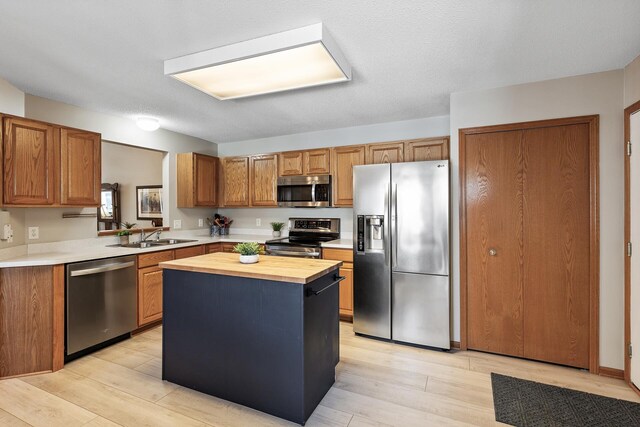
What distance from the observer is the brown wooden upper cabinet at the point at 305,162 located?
13.8 ft

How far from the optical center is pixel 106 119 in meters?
3.61

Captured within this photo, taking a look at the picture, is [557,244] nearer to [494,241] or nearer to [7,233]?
[494,241]

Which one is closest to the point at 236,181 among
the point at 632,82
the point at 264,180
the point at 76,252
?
the point at 264,180

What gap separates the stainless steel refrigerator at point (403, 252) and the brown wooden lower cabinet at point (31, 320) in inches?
108

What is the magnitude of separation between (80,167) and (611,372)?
16.8ft

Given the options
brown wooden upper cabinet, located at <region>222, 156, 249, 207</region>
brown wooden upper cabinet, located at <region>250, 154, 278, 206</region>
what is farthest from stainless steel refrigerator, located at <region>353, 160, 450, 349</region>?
brown wooden upper cabinet, located at <region>222, 156, 249, 207</region>

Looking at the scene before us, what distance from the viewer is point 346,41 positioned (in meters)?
2.07

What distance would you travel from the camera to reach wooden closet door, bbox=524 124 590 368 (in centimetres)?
261

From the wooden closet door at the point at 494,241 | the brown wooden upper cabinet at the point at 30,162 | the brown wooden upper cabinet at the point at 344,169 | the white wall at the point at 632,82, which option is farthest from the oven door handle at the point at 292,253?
the white wall at the point at 632,82

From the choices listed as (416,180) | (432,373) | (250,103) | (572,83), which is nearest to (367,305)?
(432,373)

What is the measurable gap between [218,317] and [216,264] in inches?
14.7

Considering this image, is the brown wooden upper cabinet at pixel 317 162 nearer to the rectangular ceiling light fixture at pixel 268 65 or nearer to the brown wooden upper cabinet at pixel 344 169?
the brown wooden upper cabinet at pixel 344 169

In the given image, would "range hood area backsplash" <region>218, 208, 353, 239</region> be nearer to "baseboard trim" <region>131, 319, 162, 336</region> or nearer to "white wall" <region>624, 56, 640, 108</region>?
"baseboard trim" <region>131, 319, 162, 336</region>

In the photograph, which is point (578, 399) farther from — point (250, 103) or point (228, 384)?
point (250, 103)
